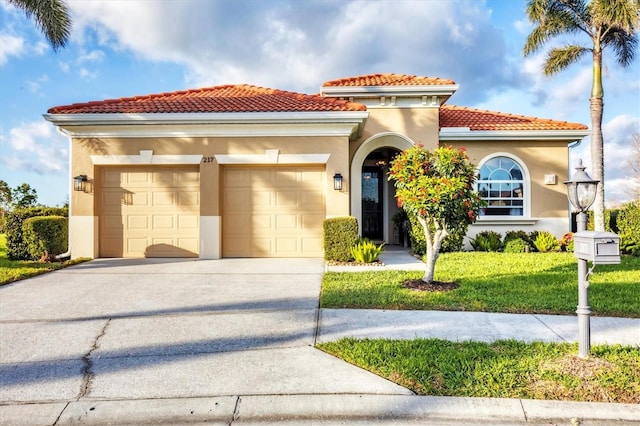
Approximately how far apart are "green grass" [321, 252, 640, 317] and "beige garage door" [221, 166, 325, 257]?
2.81 metres

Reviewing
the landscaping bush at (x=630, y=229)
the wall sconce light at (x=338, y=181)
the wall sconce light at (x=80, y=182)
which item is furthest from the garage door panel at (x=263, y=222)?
the landscaping bush at (x=630, y=229)

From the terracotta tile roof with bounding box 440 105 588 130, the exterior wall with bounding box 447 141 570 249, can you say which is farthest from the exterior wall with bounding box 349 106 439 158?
the exterior wall with bounding box 447 141 570 249

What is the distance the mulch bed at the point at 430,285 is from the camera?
6.57m

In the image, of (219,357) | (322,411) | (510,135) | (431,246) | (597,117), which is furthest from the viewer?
(597,117)

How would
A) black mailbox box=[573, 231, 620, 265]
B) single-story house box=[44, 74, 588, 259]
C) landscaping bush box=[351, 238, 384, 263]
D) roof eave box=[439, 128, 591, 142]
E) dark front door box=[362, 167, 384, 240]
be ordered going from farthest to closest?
dark front door box=[362, 167, 384, 240], roof eave box=[439, 128, 591, 142], single-story house box=[44, 74, 588, 259], landscaping bush box=[351, 238, 384, 263], black mailbox box=[573, 231, 620, 265]

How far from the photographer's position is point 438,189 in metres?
6.27

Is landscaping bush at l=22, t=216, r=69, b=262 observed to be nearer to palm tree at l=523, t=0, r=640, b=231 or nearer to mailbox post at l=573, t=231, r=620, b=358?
mailbox post at l=573, t=231, r=620, b=358

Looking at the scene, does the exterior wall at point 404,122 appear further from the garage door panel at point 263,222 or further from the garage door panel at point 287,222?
the garage door panel at point 263,222

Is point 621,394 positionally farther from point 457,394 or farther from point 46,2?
point 46,2

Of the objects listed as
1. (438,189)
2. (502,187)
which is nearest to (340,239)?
(438,189)

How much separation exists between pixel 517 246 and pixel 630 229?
319 centimetres

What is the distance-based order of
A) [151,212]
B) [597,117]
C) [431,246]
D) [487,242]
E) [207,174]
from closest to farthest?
[431,246] < [207,174] < [151,212] < [487,242] < [597,117]

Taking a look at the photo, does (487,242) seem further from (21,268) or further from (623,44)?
(21,268)

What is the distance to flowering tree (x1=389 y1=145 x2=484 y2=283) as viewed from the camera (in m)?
6.29
